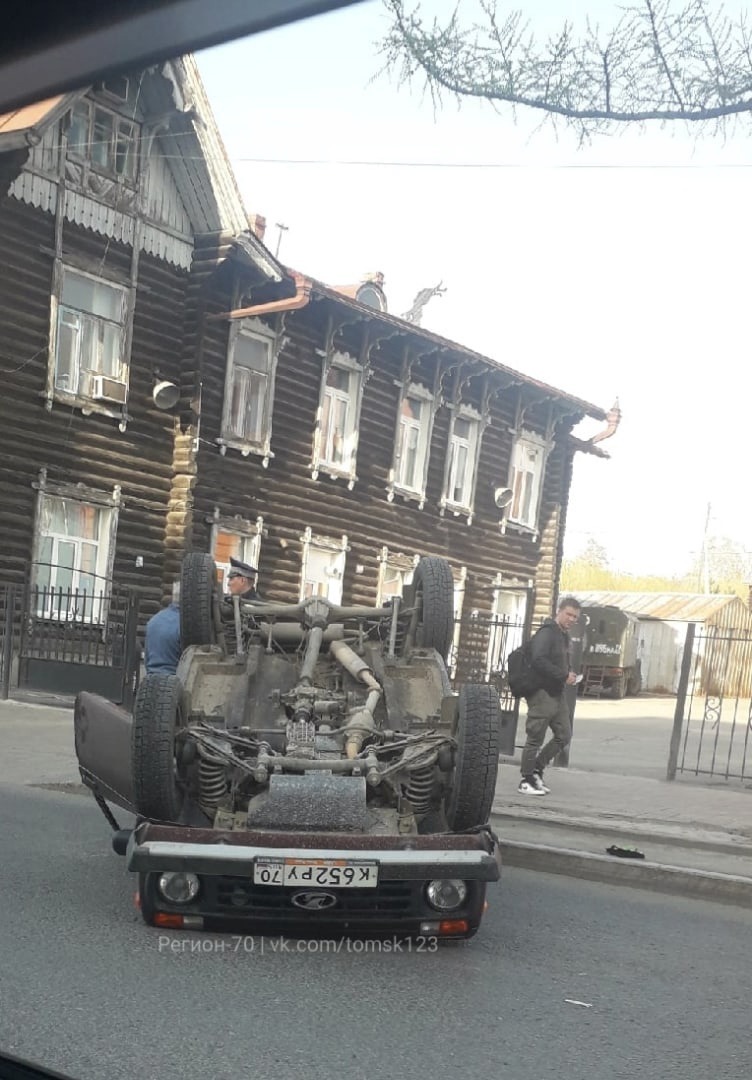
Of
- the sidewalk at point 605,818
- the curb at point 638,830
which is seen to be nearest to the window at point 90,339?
the sidewalk at point 605,818

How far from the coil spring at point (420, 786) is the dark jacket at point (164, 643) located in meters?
2.91

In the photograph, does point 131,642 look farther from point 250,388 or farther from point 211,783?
point 211,783

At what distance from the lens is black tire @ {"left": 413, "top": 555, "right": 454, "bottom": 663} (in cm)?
784

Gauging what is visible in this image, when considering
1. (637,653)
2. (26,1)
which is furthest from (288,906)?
(637,653)

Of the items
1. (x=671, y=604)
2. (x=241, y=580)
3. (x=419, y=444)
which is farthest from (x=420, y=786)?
(x=671, y=604)

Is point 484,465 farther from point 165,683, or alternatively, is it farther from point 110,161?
point 165,683

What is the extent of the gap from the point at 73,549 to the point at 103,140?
254 inches

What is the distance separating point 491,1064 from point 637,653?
113 feet

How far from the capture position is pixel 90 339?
775 inches

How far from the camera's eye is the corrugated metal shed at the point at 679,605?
1710 inches

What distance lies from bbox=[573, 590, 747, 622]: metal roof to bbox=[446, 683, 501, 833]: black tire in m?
36.6

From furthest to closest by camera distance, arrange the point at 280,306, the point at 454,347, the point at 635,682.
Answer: the point at 635,682 < the point at 454,347 < the point at 280,306

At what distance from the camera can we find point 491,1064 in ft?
Answer: 14.0

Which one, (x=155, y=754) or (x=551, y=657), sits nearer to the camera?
(x=155, y=754)
